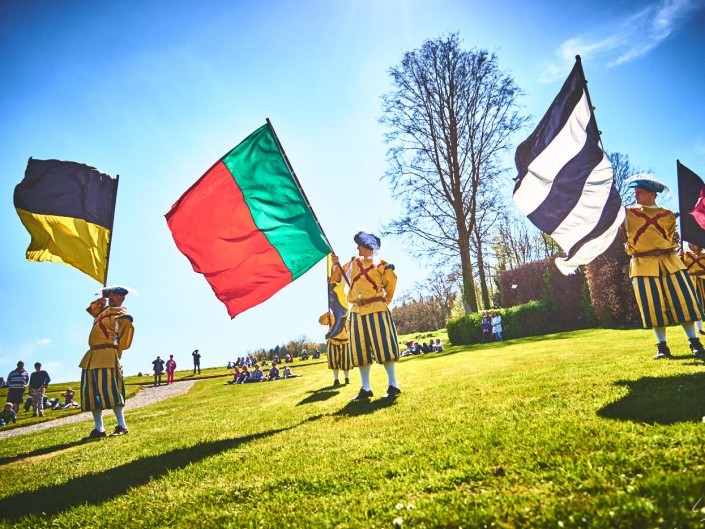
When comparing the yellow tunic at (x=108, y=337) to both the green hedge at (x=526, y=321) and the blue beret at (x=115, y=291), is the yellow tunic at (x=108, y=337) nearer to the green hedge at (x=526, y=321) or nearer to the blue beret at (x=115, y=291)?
the blue beret at (x=115, y=291)

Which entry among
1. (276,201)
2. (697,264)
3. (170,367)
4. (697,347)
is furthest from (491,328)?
(170,367)

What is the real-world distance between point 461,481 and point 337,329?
4162 mm

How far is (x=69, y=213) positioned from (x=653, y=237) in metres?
8.75

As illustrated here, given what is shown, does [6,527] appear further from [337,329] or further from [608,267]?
[608,267]

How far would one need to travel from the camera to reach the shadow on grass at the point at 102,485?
305 cm

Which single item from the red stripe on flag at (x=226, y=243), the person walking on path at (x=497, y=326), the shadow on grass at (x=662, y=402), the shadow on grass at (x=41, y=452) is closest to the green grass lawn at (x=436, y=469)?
the shadow on grass at (x=662, y=402)

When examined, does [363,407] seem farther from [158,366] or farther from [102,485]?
[158,366]

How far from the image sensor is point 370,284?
6477mm

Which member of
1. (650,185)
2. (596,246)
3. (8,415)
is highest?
(650,185)

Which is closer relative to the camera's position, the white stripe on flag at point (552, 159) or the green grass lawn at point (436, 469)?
the green grass lawn at point (436, 469)

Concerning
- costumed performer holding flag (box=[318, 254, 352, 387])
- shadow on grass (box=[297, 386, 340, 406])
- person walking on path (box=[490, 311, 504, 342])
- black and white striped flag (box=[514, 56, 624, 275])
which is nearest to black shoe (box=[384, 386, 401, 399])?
costumed performer holding flag (box=[318, 254, 352, 387])

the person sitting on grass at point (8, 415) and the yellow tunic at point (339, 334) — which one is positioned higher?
the yellow tunic at point (339, 334)

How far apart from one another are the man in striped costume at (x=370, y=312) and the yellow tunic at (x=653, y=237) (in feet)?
11.8

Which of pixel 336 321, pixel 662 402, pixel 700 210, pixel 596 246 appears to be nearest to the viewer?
pixel 662 402
